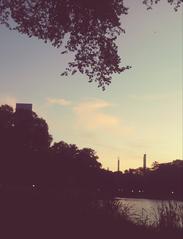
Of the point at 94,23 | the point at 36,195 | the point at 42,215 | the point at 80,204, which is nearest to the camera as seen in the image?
the point at 42,215

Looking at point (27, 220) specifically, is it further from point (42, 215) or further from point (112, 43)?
point (112, 43)

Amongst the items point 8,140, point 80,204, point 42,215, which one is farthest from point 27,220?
point 8,140

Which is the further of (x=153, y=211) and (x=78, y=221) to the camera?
(x=153, y=211)

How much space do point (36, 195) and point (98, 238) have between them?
823cm

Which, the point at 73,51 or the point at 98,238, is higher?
the point at 73,51

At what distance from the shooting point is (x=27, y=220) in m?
14.2

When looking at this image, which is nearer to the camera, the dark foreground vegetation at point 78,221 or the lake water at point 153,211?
the dark foreground vegetation at point 78,221

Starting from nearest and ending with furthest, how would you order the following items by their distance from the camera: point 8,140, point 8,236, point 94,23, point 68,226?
1. point 8,236
2. point 68,226
3. point 94,23
4. point 8,140

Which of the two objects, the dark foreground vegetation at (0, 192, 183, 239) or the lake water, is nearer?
the dark foreground vegetation at (0, 192, 183, 239)

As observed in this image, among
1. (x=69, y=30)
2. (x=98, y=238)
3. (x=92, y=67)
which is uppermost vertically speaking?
(x=69, y=30)

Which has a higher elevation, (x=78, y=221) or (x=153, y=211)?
(x=153, y=211)

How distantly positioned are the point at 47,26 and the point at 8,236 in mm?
8106

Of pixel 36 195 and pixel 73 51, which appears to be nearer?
pixel 73 51

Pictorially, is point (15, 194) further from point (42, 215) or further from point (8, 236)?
point (8, 236)
